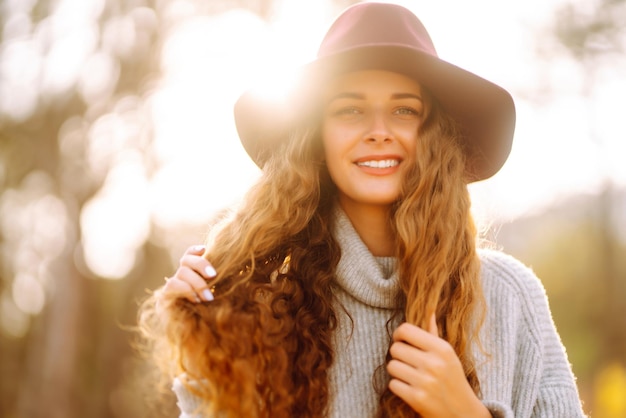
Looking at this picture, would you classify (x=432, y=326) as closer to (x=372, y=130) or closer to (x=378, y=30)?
(x=372, y=130)

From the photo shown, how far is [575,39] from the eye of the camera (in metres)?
15.0

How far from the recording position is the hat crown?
2.86 metres

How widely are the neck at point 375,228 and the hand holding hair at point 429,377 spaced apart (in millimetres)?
579

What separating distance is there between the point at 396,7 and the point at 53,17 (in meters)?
10.2

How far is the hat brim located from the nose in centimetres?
18

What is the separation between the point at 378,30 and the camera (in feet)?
9.46

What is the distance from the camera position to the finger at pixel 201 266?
2.69 m

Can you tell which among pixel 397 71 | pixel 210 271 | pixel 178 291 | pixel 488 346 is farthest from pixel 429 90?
pixel 178 291

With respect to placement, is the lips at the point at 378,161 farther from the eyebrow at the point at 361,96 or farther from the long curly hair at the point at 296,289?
the eyebrow at the point at 361,96

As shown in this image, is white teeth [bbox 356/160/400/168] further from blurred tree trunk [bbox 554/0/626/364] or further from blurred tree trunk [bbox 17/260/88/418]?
blurred tree trunk [bbox 554/0/626/364]

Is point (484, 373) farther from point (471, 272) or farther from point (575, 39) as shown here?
point (575, 39)

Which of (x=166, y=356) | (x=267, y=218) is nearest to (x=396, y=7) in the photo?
(x=267, y=218)

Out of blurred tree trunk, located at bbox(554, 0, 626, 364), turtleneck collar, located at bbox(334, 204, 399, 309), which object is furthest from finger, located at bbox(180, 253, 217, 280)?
blurred tree trunk, located at bbox(554, 0, 626, 364)

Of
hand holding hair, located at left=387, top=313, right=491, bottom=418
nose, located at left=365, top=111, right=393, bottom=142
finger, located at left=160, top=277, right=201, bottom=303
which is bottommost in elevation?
hand holding hair, located at left=387, top=313, right=491, bottom=418
